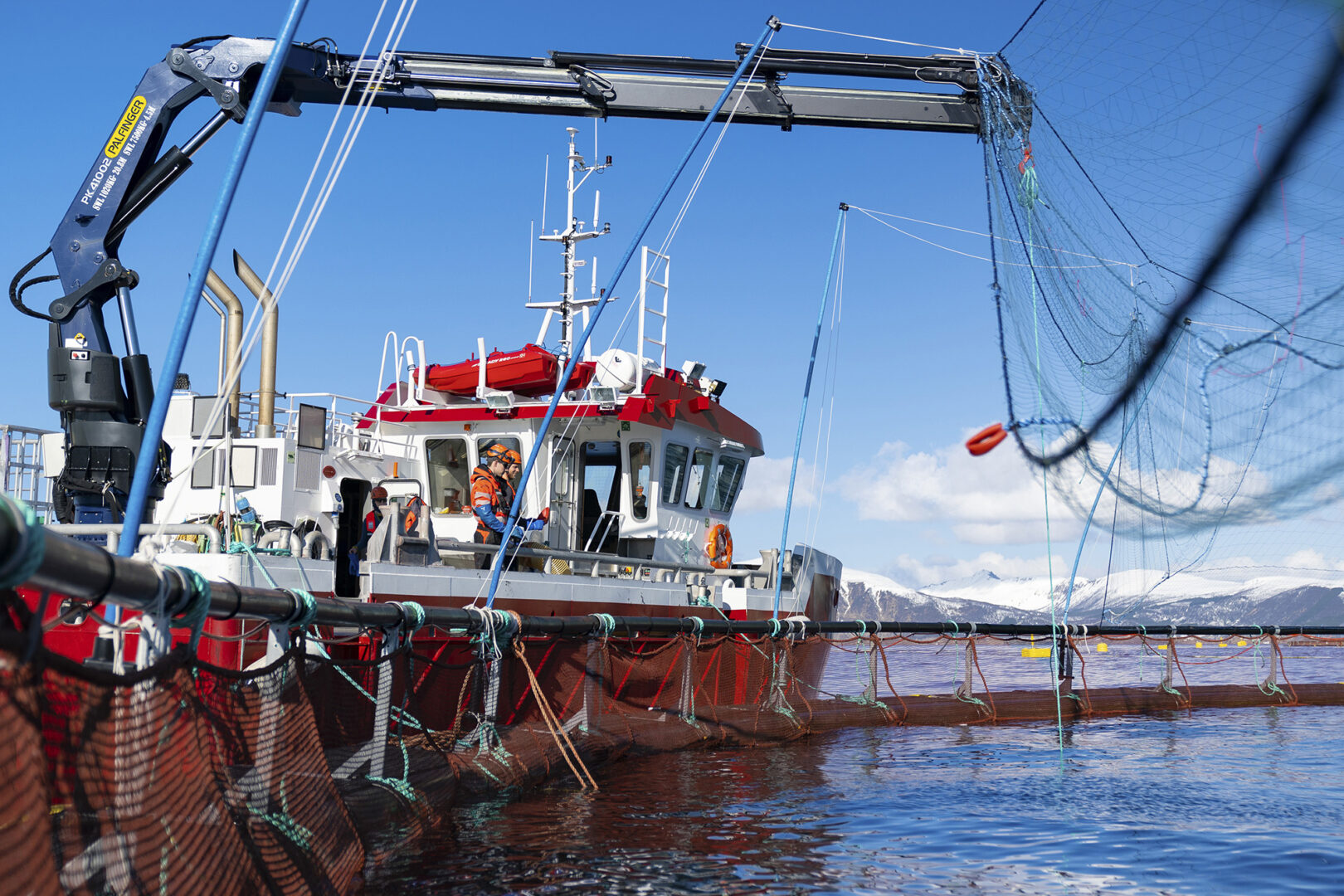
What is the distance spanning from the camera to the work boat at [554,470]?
36.9ft

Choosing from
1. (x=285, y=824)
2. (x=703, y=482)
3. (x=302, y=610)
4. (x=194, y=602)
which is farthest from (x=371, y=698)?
(x=703, y=482)

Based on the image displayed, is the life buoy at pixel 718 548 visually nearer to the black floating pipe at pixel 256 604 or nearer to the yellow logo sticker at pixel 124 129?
the black floating pipe at pixel 256 604

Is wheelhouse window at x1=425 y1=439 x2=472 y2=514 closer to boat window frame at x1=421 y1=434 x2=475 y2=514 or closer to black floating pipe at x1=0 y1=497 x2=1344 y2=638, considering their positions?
boat window frame at x1=421 y1=434 x2=475 y2=514

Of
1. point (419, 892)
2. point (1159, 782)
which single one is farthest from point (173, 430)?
point (1159, 782)

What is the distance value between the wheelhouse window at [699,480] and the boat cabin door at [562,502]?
1.60 metres

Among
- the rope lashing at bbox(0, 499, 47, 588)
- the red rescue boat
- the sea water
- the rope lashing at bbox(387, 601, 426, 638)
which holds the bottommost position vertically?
the sea water

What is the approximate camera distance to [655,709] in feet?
35.6

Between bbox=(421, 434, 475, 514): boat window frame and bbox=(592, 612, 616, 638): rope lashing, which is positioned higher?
bbox=(421, 434, 475, 514): boat window frame

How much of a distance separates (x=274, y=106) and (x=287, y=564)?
5.56m

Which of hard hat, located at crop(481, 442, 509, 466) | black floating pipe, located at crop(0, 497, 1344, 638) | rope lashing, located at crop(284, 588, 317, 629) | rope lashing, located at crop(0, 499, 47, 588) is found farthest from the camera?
hard hat, located at crop(481, 442, 509, 466)

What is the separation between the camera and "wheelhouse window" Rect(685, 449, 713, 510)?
582 inches

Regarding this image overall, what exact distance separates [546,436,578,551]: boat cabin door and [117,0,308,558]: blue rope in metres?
8.09

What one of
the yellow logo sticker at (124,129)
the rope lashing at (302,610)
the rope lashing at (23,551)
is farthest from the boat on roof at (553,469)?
the rope lashing at (23,551)

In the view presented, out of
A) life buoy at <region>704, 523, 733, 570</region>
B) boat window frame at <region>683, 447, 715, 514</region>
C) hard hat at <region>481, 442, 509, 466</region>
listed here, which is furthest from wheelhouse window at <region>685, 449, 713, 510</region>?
hard hat at <region>481, 442, 509, 466</region>
